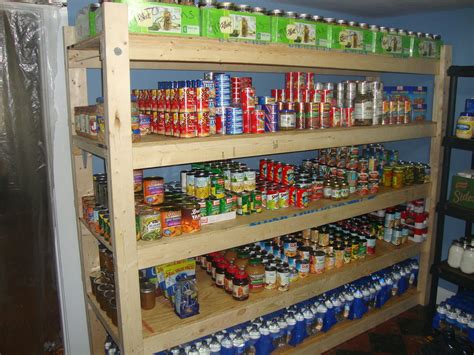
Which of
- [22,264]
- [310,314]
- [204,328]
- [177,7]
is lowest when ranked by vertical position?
[310,314]

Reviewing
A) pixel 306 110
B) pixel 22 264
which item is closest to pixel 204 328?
pixel 22 264

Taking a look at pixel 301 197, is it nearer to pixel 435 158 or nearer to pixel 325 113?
pixel 325 113

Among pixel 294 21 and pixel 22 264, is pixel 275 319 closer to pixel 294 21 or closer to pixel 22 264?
pixel 22 264

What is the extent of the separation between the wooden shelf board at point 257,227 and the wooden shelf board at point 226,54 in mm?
755

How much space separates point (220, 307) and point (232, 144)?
0.82 metres

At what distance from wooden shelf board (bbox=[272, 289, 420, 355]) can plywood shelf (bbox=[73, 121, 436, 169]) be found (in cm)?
119

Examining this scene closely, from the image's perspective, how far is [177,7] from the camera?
1610 millimetres

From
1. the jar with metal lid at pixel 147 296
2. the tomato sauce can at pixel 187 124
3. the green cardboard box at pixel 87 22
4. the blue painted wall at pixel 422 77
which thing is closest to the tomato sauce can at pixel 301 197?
the blue painted wall at pixel 422 77

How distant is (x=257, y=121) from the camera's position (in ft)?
6.44

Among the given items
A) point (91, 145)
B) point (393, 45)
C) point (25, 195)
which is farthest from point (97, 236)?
point (393, 45)

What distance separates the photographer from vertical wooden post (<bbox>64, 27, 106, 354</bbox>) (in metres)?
2.05

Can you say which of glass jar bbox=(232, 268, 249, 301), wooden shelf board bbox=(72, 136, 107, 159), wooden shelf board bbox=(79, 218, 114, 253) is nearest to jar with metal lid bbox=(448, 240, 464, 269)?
glass jar bbox=(232, 268, 249, 301)

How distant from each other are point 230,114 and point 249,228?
0.55 m

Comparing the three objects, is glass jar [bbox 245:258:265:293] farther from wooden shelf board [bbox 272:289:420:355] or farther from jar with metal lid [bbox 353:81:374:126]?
jar with metal lid [bbox 353:81:374:126]
